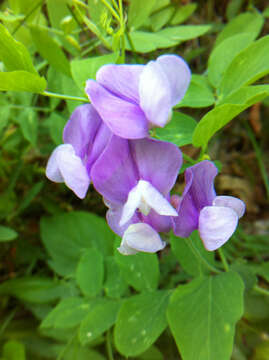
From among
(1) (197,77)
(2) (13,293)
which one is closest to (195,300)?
(1) (197,77)

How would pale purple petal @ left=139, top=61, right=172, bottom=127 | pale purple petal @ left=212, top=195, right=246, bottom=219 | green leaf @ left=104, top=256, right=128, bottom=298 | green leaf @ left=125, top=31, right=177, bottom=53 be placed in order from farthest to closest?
green leaf @ left=104, top=256, right=128, bottom=298 < green leaf @ left=125, top=31, right=177, bottom=53 < pale purple petal @ left=212, top=195, right=246, bottom=219 < pale purple petal @ left=139, top=61, right=172, bottom=127

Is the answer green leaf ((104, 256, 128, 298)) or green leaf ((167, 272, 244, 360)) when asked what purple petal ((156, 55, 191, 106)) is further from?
green leaf ((104, 256, 128, 298))

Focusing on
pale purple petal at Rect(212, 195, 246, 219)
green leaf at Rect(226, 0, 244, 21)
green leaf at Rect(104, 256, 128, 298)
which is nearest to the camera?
pale purple petal at Rect(212, 195, 246, 219)

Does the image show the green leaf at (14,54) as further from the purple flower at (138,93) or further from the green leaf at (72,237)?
the green leaf at (72,237)

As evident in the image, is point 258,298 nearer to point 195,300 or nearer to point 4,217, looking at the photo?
point 195,300

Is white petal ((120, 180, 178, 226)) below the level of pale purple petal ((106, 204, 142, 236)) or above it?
above

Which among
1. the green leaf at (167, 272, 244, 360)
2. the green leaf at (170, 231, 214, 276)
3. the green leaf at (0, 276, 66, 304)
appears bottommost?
the green leaf at (0, 276, 66, 304)

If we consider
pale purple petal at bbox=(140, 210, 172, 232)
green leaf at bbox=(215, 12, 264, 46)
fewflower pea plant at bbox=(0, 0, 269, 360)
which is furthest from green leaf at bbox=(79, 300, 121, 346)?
green leaf at bbox=(215, 12, 264, 46)
